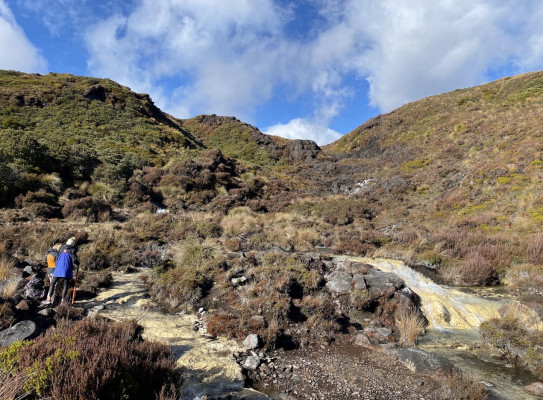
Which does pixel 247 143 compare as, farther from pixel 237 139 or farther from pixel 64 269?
pixel 64 269

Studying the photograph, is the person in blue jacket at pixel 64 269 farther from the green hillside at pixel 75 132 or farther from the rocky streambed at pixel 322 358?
the green hillside at pixel 75 132

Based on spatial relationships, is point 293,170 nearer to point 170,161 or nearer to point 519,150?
point 170,161

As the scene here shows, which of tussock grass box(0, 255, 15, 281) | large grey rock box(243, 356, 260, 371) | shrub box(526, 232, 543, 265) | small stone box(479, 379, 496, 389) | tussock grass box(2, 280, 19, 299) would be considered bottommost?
large grey rock box(243, 356, 260, 371)

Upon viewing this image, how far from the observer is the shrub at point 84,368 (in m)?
3.34

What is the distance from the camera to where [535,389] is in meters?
6.58

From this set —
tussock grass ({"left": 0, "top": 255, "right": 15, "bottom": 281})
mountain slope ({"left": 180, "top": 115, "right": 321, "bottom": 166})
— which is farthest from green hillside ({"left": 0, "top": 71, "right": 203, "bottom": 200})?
mountain slope ({"left": 180, "top": 115, "right": 321, "bottom": 166})

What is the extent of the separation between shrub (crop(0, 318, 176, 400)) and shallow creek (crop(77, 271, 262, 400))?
1.46 meters

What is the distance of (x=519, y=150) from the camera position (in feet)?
79.1

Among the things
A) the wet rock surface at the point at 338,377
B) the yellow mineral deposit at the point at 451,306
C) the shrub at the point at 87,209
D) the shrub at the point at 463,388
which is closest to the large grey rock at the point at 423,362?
the wet rock surface at the point at 338,377

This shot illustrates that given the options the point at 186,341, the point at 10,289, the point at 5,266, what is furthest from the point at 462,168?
the point at 5,266

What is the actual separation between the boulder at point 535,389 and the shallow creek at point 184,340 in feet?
19.9

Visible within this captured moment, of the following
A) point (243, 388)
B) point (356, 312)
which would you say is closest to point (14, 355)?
point (243, 388)

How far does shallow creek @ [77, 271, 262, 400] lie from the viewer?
618 centimetres

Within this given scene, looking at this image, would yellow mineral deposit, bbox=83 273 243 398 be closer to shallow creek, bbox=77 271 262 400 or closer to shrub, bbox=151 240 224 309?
shallow creek, bbox=77 271 262 400
